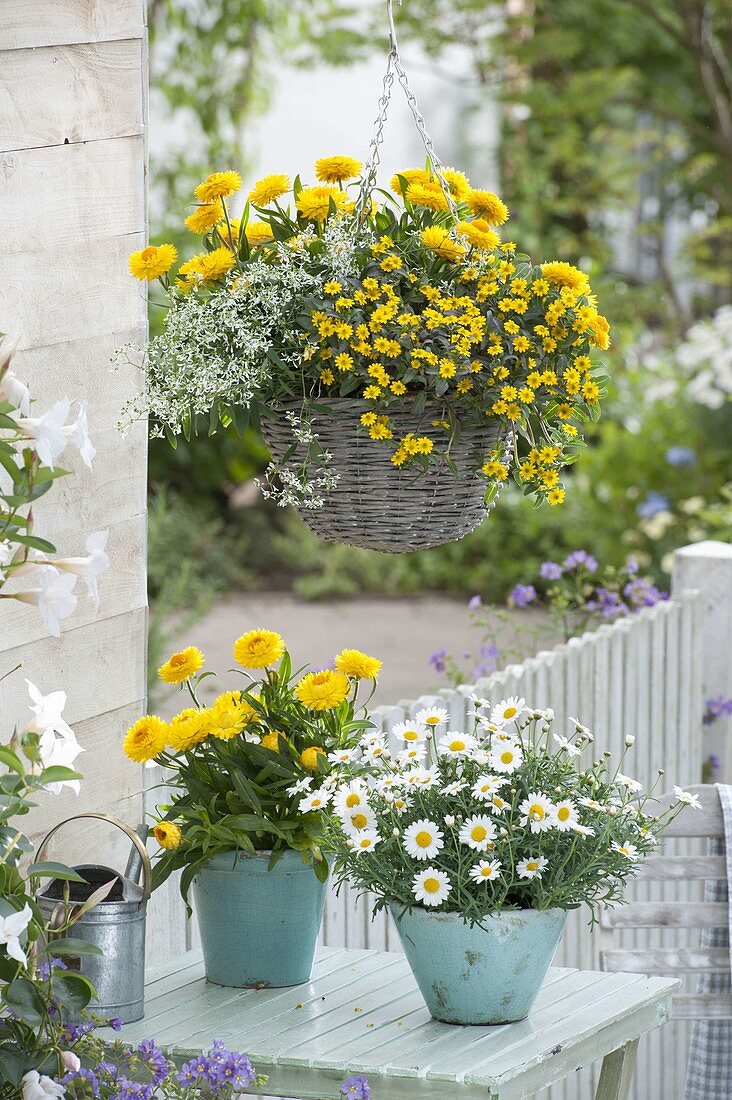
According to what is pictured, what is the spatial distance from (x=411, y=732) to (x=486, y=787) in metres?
0.16

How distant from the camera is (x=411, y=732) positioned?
1.81 metres

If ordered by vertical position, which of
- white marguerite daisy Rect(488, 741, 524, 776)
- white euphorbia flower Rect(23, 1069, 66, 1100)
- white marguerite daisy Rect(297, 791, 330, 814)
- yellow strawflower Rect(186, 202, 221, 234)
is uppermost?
yellow strawflower Rect(186, 202, 221, 234)

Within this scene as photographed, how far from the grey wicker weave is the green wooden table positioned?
1.86 feet

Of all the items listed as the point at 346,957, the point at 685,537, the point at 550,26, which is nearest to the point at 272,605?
the point at 685,537

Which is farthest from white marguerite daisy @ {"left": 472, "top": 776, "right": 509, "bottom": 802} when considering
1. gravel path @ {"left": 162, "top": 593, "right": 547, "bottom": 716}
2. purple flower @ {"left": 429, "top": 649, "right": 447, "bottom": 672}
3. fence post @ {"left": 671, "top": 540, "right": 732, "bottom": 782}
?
gravel path @ {"left": 162, "top": 593, "right": 547, "bottom": 716}

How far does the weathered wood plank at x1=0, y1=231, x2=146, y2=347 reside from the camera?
5.73ft

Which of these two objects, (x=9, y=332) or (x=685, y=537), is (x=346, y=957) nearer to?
(x=9, y=332)

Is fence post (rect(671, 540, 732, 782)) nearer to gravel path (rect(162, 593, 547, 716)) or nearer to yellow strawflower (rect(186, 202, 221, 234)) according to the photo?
yellow strawflower (rect(186, 202, 221, 234))

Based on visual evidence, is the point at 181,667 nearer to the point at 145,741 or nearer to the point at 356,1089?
the point at 145,741

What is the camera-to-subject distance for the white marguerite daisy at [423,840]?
166cm

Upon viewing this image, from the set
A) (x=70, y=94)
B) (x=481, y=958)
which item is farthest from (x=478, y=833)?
(x=70, y=94)

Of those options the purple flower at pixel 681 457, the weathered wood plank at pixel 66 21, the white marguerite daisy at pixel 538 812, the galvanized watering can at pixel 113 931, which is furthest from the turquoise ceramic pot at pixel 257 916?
the purple flower at pixel 681 457

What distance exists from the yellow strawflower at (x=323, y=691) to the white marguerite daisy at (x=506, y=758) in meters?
0.21

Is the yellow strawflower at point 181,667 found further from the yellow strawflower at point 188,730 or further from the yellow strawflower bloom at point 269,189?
the yellow strawflower bloom at point 269,189
